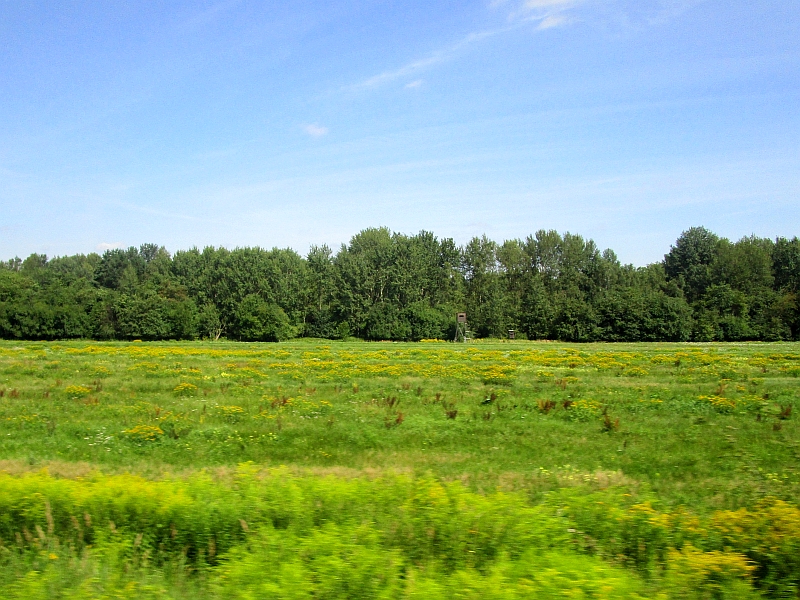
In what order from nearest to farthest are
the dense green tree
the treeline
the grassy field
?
1. the grassy field
2. the treeline
3. the dense green tree

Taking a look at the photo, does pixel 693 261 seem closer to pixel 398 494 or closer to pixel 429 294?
pixel 429 294

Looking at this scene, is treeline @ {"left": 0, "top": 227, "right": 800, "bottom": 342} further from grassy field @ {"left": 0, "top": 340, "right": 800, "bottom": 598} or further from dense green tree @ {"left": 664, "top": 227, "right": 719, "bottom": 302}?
grassy field @ {"left": 0, "top": 340, "right": 800, "bottom": 598}

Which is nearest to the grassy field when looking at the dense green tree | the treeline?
the treeline

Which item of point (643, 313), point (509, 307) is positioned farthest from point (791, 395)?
point (509, 307)

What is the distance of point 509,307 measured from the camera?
8794 cm

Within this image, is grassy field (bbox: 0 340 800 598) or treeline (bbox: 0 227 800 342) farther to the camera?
treeline (bbox: 0 227 800 342)

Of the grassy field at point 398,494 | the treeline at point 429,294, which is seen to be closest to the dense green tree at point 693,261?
the treeline at point 429,294

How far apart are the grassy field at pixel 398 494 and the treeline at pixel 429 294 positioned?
5966 cm

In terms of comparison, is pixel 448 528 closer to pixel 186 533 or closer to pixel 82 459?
pixel 186 533

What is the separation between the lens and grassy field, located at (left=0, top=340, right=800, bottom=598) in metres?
5.85

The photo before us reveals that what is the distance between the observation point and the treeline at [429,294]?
75500 millimetres

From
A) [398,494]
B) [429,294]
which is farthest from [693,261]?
[398,494]

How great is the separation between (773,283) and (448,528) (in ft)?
332

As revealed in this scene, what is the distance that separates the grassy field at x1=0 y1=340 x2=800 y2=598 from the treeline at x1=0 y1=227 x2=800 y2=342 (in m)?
59.7
